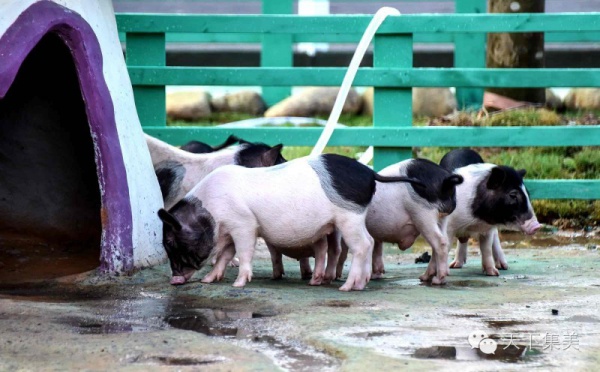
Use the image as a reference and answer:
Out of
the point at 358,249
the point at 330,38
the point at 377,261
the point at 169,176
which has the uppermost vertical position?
the point at 330,38

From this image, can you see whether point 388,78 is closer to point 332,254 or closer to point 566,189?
point 566,189

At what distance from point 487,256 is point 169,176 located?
2203mm

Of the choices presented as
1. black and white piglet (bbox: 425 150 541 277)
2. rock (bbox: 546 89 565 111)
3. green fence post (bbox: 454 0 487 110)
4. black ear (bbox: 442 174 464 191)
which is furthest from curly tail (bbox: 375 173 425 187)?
rock (bbox: 546 89 565 111)

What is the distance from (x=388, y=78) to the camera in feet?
31.4

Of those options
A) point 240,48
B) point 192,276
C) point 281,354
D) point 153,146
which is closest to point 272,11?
point 240,48

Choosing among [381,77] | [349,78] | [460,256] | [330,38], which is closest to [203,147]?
[349,78]

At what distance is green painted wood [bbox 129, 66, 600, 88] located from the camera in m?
9.58

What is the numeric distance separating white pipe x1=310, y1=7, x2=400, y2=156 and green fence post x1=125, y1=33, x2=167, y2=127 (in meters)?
1.51

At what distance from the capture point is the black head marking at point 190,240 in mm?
6750

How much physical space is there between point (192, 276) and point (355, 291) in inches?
41.5

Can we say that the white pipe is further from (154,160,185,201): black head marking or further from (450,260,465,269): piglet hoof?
(450,260,465,269): piglet hoof

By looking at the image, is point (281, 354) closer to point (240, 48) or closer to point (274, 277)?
point (274, 277)

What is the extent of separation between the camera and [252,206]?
6672 mm

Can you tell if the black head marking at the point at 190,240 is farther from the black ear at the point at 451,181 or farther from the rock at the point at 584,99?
the rock at the point at 584,99
